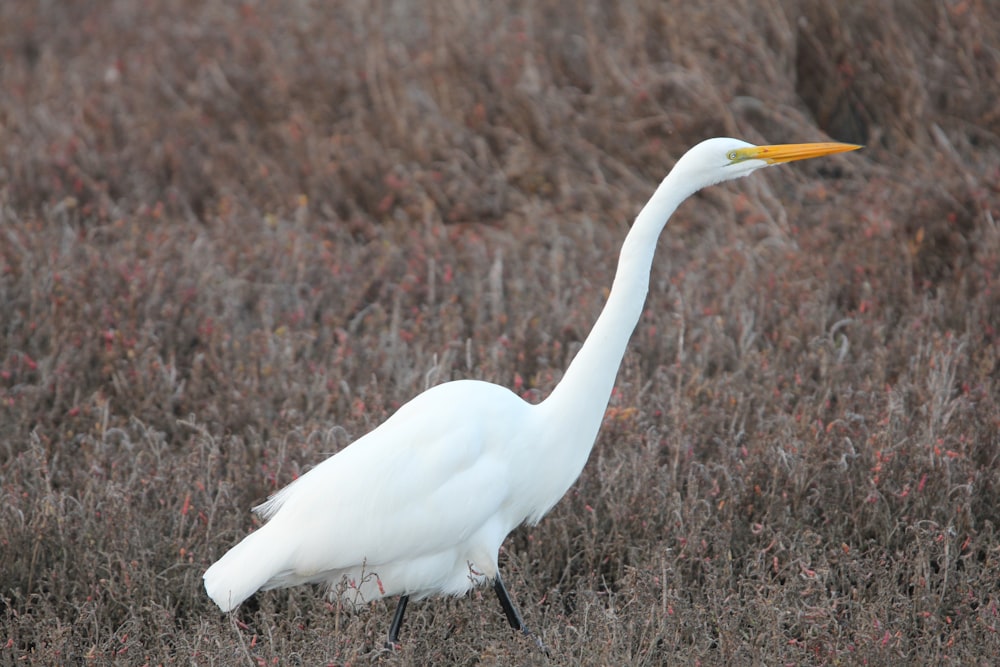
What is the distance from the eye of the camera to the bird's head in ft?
8.17

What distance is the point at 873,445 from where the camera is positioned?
322 cm

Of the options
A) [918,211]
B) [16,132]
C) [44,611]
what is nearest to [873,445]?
[918,211]

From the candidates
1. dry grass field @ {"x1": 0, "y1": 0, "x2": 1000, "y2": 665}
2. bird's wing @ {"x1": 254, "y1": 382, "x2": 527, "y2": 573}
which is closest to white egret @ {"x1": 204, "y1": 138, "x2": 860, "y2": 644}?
bird's wing @ {"x1": 254, "y1": 382, "x2": 527, "y2": 573}

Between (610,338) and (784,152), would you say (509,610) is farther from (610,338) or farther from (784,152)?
(784,152)

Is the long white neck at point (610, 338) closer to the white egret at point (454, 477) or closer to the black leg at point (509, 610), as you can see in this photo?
the white egret at point (454, 477)

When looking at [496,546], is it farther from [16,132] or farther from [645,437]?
[16,132]

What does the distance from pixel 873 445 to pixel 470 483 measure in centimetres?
129

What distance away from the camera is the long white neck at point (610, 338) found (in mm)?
2496

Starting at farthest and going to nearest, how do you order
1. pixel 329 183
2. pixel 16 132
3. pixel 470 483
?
1. pixel 16 132
2. pixel 329 183
3. pixel 470 483

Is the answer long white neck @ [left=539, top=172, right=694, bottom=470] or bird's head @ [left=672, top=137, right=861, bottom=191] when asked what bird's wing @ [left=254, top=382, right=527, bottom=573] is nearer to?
long white neck @ [left=539, top=172, right=694, bottom=470]

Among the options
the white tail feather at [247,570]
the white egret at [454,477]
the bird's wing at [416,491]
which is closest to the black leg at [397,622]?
the white egret at [454,477]

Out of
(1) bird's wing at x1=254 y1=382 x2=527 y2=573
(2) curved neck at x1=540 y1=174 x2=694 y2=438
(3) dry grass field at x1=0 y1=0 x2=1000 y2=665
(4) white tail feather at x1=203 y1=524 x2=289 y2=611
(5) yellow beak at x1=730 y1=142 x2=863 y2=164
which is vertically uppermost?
(5) yellow beak at x1=730 y1=142 x2=863 y2=164

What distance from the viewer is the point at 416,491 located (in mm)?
2564

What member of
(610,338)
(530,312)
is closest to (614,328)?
(610,338)
